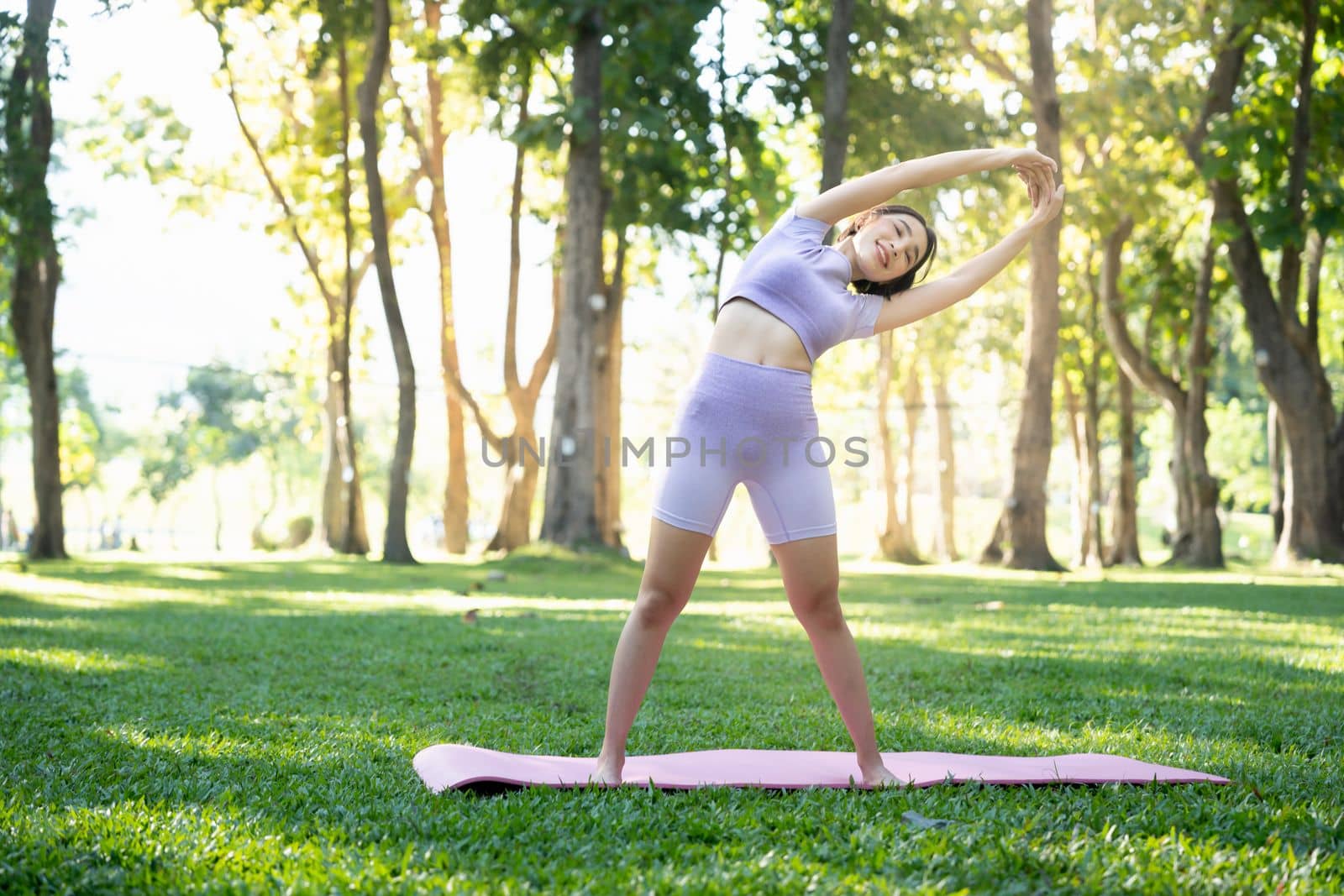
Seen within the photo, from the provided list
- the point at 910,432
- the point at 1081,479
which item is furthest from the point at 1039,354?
the point at 910,432

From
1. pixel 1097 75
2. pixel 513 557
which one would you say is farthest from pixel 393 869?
pixel 1097 75

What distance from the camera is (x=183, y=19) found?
70.7ft

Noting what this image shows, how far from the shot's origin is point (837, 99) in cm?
1612

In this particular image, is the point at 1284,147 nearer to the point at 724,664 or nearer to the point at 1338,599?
the point at 1338,599

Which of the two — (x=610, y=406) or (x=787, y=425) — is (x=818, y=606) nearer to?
(x=787, y=425)

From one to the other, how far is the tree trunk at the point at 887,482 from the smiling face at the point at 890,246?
2323cm

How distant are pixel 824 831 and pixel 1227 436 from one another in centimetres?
4986

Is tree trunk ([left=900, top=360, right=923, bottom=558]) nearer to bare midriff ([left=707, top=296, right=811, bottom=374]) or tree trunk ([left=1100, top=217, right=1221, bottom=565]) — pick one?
tree trunk ([left=1100, top=217, right=1221, bottom=565])

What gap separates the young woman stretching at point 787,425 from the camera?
363cm

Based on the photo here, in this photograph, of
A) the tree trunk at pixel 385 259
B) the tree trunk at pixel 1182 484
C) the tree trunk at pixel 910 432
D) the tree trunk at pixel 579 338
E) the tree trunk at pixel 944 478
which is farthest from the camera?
the tree trunk at pixel 944 478

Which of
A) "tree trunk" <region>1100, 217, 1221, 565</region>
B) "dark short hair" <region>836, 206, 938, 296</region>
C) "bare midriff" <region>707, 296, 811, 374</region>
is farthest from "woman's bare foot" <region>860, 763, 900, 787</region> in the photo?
"tree trunk" <region>1100, 217, 1221, 565</region>

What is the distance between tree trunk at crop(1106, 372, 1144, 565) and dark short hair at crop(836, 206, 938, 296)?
926 inches

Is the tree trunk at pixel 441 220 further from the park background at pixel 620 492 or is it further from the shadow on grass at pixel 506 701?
the shadow on grass at pixel 506 701

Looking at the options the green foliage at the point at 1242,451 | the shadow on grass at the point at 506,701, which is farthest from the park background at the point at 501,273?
the shadow on grass at the point at 506,701
